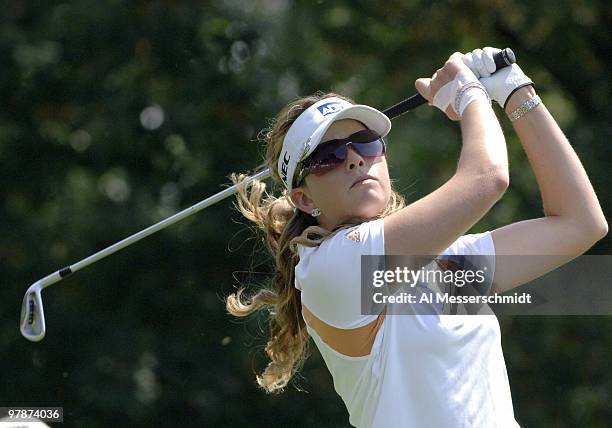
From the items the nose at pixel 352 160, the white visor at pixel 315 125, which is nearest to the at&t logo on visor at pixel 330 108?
the white visor at pixel 315 125

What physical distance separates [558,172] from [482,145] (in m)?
0.28

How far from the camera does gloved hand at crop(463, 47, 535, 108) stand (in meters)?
2.81

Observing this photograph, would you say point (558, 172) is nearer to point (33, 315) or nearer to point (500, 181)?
point (500, 181)

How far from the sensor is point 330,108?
114 inches

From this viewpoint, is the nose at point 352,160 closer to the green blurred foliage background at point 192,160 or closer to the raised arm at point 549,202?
the raised arm at point 549,202

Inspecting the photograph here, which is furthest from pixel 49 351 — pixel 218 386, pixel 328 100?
pixel 328 100

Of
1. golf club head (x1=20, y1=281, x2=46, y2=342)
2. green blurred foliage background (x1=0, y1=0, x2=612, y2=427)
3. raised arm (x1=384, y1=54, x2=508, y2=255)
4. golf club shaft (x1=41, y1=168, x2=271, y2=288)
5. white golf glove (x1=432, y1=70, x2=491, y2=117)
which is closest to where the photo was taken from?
raised arm (x1=384, y1=54, x2=508, y2=255)

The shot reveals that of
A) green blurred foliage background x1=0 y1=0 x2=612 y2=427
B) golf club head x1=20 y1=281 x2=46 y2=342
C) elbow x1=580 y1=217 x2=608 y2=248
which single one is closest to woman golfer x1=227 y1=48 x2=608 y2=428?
elbow x1=580 y1=217 x2=608 y2=248

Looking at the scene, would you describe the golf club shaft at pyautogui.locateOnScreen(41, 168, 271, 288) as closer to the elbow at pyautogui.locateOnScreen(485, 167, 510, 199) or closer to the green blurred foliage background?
the elbow at pyautogui.locateOnScreen(485, 167, 510, 199)

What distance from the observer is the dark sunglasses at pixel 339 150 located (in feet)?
9.21

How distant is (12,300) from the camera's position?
8.45 meters

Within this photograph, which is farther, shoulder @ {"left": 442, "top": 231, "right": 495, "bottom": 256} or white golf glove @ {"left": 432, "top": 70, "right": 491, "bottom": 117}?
shoulder @ {"left": 442, "top": 231, "right": 495, "bottom": 256}

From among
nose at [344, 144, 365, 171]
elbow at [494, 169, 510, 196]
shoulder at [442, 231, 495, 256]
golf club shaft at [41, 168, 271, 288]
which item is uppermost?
golf club shaft at [41, 168, 271, 288]

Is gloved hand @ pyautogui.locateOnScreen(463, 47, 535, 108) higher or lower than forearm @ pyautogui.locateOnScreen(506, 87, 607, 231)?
higher
